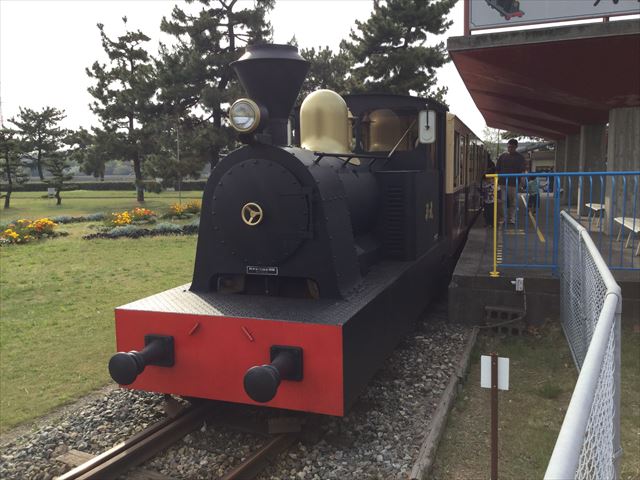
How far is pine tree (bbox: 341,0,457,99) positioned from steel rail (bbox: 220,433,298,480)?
22.4 meters

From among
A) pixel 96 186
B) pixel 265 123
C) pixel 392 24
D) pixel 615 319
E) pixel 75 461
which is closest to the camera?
pixel 615 319

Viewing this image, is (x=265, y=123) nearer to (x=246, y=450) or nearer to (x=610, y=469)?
(x=246, y=450)

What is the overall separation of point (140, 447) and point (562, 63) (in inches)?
311

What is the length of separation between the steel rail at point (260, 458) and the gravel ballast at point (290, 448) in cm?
6

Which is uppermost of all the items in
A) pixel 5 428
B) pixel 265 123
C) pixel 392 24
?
pixel 392 24

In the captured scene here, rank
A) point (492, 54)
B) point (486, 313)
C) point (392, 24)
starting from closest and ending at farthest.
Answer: point (486, 313)
point (492, 54)
point (392, 24)

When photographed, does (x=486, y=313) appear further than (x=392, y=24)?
No

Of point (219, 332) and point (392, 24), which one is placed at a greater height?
point (392, 24)

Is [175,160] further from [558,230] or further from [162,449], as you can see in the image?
[162,449]

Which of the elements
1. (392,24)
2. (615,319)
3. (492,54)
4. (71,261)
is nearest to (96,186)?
(392,24)

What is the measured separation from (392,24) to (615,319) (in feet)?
79.8

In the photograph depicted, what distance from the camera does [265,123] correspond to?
4.04 m

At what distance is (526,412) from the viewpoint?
177 inches

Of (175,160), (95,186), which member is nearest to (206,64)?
(175,160)
